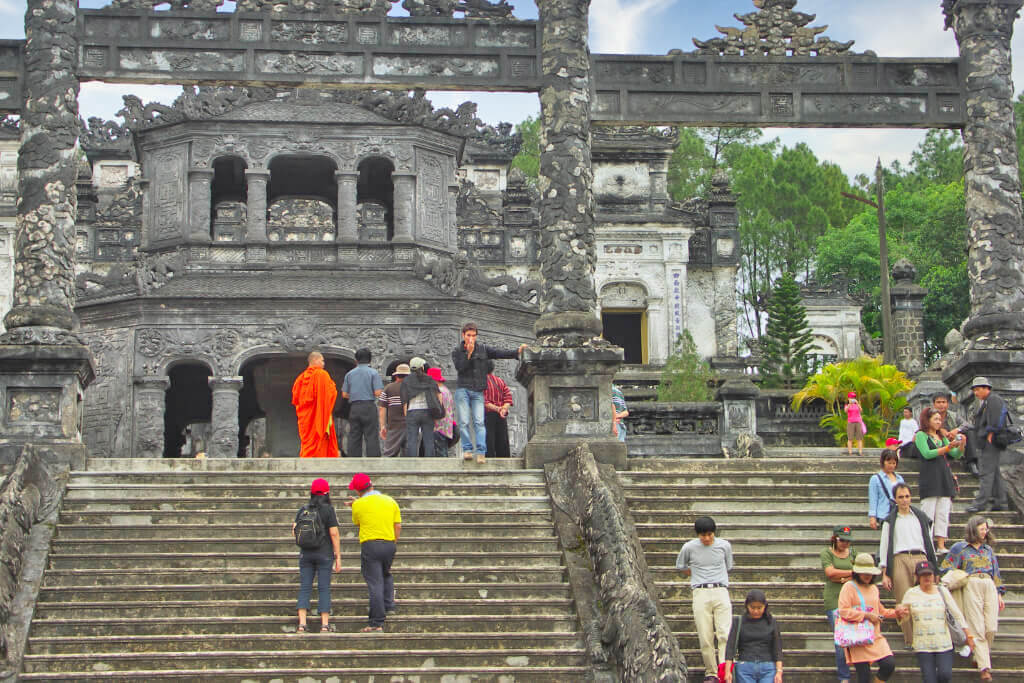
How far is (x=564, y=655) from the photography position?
11570 millimetres

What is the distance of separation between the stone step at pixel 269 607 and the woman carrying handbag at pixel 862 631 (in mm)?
2379

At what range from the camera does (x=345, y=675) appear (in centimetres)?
1125

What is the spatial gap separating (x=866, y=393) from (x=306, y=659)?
18586 millimetres

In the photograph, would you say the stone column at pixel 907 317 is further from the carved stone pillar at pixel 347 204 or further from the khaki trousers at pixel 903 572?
the khaki trousers at pixel 903 572

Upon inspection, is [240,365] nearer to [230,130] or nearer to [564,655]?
[230,130]

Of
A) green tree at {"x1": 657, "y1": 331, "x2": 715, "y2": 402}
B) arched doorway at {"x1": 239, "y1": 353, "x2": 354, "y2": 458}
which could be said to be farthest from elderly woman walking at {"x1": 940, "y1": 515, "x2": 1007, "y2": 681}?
green tree at {"x1": 657, "y1": 331, "x2": 715, "y2": 402}

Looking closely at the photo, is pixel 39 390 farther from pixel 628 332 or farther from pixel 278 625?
pixel 628 332

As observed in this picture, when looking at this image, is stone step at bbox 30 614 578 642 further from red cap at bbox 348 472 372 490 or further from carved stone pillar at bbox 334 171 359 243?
carved stone pillar at bbox 334 171 359 243

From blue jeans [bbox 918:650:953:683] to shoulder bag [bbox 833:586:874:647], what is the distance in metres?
0.59

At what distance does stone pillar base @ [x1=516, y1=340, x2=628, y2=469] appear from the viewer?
1590 cm

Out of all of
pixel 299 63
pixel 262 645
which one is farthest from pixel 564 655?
pixel 299 63

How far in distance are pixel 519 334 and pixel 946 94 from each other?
9.67 m

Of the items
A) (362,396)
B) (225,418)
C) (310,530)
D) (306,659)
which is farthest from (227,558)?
(225,418)

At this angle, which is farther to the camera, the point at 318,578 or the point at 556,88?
the point at 556,88
